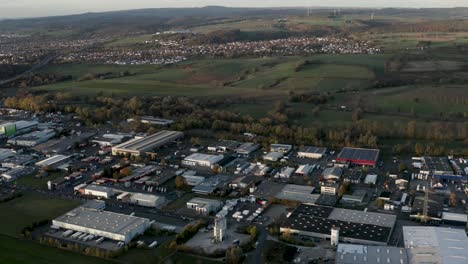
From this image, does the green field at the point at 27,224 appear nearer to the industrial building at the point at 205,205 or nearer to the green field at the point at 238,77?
the industrial building at the point at 205,205

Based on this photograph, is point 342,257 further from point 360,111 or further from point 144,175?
point 360,111

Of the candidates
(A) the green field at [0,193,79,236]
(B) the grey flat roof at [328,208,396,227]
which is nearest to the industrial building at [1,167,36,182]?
(A) the green field at [0,193,79,236]

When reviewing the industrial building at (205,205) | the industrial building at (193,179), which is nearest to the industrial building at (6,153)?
the industrial building at (193,179)

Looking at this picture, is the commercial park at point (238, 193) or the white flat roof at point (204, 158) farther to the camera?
the white flat roof at point (204, 158)

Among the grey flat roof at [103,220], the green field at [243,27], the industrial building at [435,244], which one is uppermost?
the green field at [243,27]

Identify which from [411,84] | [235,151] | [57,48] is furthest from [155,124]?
[57,48]

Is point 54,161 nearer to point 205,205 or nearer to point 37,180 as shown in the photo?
point 37,180
